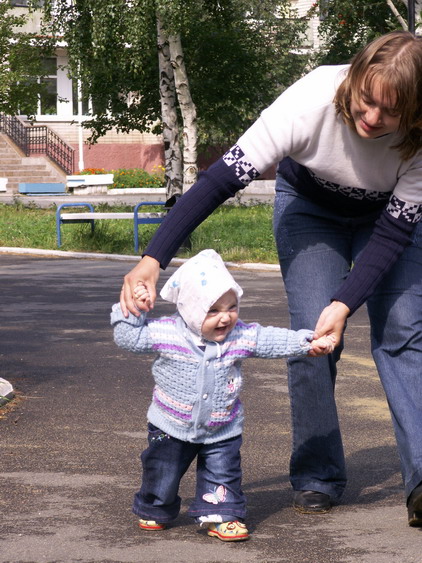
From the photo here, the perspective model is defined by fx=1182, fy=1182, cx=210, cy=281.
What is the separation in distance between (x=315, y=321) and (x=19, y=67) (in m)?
29.7

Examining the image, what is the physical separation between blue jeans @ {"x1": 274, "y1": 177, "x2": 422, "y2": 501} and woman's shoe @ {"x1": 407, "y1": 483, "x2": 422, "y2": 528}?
0.05 m

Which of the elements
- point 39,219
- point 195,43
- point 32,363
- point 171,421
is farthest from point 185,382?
point 195,43

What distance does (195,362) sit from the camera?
415 centimetres

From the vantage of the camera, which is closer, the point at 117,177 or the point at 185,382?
the point at 185,382

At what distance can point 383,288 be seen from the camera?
4477 millimetres

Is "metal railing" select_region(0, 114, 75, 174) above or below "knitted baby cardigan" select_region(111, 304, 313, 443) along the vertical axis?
below

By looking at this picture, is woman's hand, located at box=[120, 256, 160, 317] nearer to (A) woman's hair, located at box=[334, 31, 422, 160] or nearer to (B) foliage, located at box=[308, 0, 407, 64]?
(A) woman's hair, located at box=[334, 31, 422, 160]

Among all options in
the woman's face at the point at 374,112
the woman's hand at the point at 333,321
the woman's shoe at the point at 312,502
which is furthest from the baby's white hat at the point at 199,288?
the woman's shoe at the point at 312,502

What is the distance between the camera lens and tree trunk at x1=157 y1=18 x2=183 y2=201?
23984 millimetres

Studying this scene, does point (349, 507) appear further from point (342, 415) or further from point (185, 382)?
point (342, 415)

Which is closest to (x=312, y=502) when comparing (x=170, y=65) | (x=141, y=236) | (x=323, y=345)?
(x=323, y=345)

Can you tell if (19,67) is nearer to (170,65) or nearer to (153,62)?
(153,62)

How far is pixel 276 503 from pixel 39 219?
21.6 metres

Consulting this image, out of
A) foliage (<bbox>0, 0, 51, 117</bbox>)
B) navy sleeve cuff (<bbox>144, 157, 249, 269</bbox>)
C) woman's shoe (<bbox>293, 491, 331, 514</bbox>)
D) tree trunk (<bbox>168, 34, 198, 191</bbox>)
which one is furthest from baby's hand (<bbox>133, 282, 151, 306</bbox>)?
foliage (<bbox>0, 0, 51, 117</bbox>)
